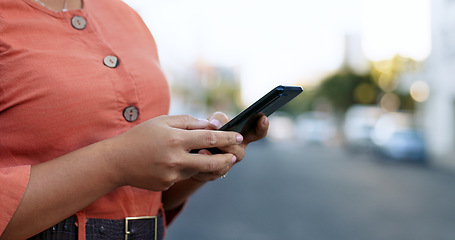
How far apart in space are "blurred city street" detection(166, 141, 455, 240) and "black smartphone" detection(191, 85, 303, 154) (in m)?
5.27

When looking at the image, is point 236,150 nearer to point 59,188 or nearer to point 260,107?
point 260,107

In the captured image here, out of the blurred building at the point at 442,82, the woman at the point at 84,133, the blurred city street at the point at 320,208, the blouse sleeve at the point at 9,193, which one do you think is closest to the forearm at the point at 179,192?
the woman at the point at 84,133

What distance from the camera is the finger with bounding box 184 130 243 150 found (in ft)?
2.82

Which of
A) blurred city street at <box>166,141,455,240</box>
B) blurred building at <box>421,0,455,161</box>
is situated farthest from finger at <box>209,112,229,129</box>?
blurred building at <box>421,0,455,161</box>

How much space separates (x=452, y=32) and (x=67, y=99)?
68.4ft

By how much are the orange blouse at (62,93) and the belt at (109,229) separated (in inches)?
0.6

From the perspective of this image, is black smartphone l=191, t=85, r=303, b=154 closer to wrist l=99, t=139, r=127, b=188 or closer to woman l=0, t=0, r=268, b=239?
woman l=0, t=0, r=268, b=239

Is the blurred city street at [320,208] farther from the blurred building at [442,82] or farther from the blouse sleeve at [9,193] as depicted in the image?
the blurred building at [442,82]

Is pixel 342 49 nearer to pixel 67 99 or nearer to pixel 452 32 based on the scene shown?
pixel 452 32

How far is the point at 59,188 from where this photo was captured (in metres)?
0.87

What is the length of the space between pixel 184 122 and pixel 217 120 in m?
0.14

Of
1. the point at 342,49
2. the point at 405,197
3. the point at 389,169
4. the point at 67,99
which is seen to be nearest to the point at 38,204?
the point at 67,99

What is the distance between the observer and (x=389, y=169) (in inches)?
677

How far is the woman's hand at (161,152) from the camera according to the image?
85 cm
